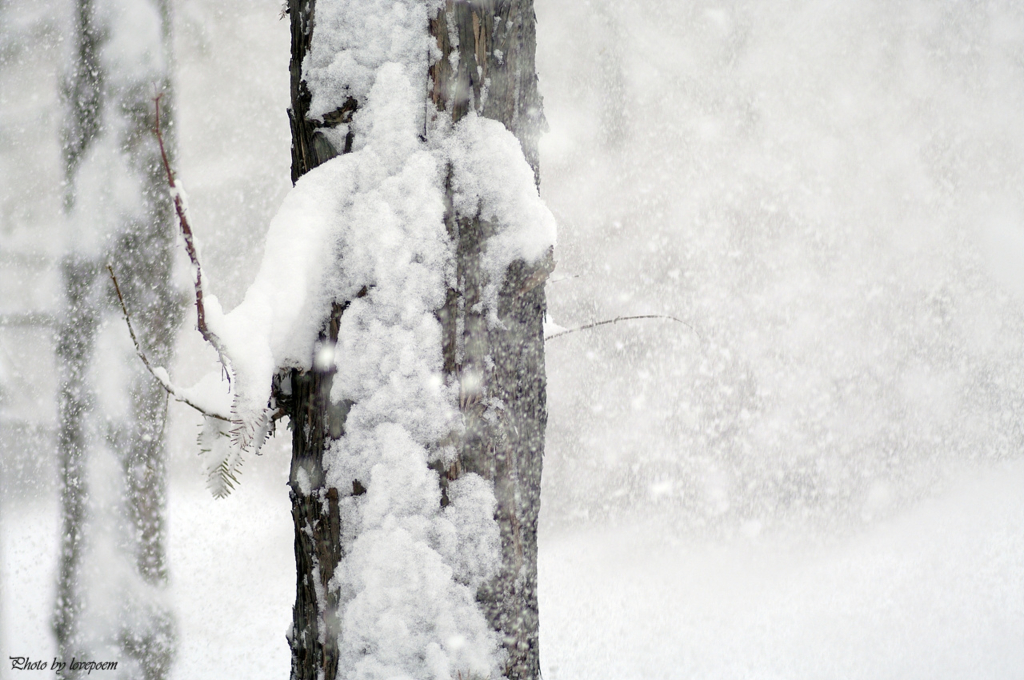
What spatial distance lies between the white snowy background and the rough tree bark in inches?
341

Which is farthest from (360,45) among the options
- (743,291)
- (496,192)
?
(743,291)

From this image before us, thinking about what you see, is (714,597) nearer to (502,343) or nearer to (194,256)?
(502,343)

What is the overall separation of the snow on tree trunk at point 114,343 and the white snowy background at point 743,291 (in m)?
5.56

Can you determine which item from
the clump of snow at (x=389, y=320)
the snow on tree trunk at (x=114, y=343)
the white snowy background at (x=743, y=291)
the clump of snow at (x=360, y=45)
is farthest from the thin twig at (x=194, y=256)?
the white snowy background at (x=743, y=291)

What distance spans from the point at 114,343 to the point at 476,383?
3.80 m

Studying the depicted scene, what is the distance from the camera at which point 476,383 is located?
1043mm

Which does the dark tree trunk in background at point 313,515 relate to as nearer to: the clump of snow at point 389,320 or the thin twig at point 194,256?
the clump of snow at point 389,320

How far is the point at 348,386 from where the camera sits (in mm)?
1018

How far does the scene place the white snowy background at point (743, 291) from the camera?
1091cm

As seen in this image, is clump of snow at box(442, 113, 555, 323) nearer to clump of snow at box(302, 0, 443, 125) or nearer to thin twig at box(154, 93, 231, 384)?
clump of snow at box(302, 0, 443, 125)

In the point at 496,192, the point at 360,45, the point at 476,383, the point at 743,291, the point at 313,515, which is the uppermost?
the point at 743,291

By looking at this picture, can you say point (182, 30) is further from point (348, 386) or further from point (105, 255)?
point (348, 386)

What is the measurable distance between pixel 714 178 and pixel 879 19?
4909mm

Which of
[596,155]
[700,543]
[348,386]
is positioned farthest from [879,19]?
[348,386]
